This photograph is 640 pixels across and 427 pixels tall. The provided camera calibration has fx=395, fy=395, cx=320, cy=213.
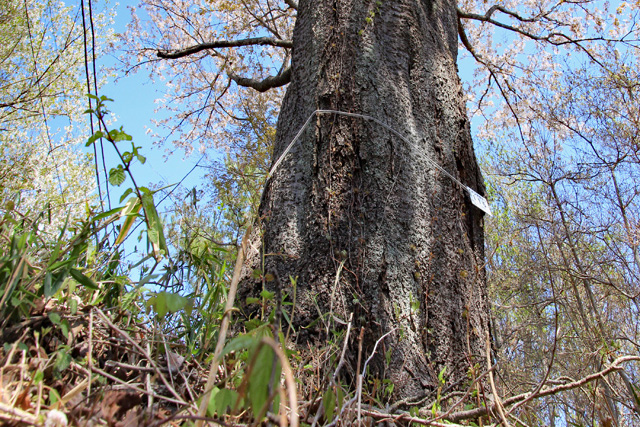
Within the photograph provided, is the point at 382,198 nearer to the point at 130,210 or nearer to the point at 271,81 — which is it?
the point at 130,210

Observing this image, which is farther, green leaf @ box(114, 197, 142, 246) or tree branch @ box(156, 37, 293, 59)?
tree branch @ box(156, 37, 293, 59)

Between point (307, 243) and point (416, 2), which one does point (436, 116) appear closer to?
point (416, 2)

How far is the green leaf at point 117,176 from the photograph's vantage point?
1002 mm

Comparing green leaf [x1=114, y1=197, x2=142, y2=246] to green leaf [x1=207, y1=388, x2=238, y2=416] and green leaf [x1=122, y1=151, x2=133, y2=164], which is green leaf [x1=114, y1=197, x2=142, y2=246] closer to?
green leaf [x1=122, y1=151, x2=133, y2=164]

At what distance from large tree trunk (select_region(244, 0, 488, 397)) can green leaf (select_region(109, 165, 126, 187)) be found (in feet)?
1.51

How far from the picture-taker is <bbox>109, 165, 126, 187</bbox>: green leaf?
1002 mm

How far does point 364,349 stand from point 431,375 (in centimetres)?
27

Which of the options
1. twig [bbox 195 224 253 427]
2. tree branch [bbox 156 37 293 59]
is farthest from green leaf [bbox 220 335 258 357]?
tree branch [bbox 156 37 293 59]

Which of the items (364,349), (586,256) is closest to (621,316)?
(586,256)

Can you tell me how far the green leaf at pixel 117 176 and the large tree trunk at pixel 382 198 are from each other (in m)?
0.46

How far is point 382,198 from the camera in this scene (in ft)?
5.77

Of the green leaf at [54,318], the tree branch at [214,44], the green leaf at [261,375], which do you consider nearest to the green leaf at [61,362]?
the green leaf at [54,318]

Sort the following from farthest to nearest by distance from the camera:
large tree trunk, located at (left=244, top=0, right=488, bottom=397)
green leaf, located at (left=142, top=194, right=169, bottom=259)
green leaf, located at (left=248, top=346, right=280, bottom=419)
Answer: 1. large tree trunk, located at (left=244, top=0, right=488, bottom=397)
2. green leaf, located at (left=142, top=194, right=169, bottom=259)
3. green leaf, located at (left=248, top=346, right=280, bottom=419)

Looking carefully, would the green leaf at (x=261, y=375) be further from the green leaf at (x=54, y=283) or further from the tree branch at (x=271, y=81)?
the tree branch at (x=271, y=81)
